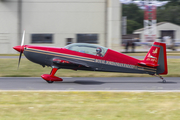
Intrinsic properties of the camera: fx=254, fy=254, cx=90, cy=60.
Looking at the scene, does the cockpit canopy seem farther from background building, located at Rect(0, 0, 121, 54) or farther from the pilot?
background building, located at Rect(0, 0, 121, 54)

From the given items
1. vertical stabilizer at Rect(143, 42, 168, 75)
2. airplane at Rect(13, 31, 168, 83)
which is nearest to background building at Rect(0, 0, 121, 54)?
vertical stabilizer at Rect(143, 42, 168, 75)

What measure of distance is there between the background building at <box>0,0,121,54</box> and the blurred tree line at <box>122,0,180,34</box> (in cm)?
5321

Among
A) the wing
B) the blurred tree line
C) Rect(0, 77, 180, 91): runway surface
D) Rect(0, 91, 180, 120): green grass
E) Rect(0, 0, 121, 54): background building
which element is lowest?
Rect(0, 77, 180, 91): runway surface

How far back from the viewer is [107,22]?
1070 inches

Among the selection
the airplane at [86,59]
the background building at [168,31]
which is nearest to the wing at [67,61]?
the airplane at [86,59]

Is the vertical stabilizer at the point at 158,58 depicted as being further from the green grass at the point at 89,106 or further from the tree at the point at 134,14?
the tree at the point at 134,14

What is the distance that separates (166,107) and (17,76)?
8.73 meters

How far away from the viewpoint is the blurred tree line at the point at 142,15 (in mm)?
79312

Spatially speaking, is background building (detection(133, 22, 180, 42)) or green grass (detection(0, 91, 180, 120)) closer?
green grass (detection(0, 91, 180, 120))

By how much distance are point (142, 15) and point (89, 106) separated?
268ft

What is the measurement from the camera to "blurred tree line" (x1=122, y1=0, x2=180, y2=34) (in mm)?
79312

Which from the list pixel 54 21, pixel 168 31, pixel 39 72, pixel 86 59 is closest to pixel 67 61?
pixel 86 59

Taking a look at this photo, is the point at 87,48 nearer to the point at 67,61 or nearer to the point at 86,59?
the point at 86,59

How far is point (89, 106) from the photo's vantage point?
6.27 m
